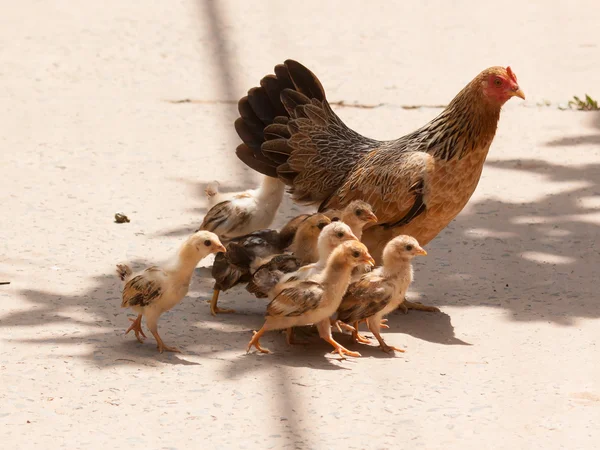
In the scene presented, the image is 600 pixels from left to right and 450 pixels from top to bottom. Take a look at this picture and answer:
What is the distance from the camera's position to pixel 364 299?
5602 mm

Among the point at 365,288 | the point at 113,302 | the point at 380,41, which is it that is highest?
the point at 380,41

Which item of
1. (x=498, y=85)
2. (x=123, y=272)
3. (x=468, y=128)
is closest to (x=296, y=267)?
(x=123, y=272)

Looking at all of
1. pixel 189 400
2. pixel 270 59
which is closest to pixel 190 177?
pixel 270 59

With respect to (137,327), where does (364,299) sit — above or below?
above

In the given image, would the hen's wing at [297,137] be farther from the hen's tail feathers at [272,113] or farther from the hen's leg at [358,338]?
the hen's leg at [358,338]

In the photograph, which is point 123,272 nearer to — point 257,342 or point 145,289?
point 145,289

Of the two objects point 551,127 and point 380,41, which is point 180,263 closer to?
point 551,127

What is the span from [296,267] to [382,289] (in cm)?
57

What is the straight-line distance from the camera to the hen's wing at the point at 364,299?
5.58 meters

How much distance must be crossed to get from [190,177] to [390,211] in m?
2.70

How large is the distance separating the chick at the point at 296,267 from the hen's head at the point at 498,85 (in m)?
1.21

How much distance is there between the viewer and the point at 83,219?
24.7 ft

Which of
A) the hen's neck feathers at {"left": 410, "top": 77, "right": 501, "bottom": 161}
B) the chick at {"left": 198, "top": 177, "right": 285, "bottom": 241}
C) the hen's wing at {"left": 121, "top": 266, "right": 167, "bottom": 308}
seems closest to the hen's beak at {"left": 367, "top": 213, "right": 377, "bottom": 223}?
the hen's neck feathers at {"left": 410, "top": 77, "right": 501, "bottom": 161}

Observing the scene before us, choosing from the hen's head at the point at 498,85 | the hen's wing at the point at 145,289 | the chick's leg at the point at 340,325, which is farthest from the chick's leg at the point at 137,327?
the hen's head at the point at 498,85
